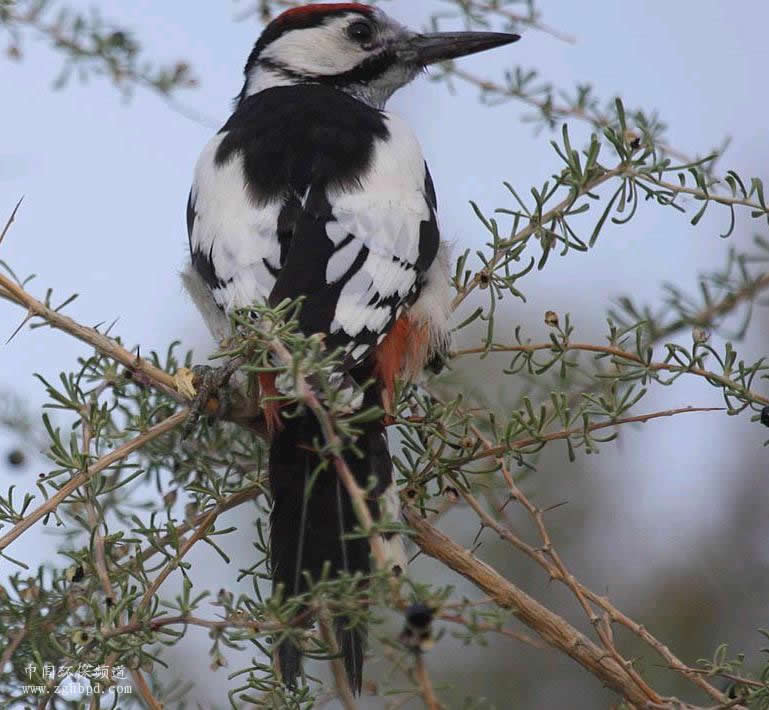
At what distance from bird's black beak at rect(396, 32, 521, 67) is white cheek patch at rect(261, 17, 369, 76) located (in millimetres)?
153

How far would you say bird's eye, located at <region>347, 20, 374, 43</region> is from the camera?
4.02m

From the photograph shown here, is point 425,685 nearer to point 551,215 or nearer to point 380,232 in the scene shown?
point 551,215

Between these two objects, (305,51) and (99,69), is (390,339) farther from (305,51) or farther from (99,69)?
(305,51)

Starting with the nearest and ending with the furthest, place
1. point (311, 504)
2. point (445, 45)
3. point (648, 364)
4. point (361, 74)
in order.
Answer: point (648, 364)
point (311, 504)
point (445, 45)
point (361, 74)

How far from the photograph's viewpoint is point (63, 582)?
2.11m

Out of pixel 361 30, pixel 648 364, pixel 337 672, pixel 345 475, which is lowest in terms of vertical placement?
pixel 337 672

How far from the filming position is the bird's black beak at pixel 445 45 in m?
3.74

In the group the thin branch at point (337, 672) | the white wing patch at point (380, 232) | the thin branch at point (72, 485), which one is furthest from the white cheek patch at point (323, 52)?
the thin branch at point (337, 672)

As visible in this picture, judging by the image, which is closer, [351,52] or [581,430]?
[581,430]

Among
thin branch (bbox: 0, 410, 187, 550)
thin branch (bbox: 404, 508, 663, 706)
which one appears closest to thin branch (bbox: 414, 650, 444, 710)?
thin branch (bbox: 404, 508, 663, 706)

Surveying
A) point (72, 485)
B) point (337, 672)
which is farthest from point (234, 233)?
point (337, 672)

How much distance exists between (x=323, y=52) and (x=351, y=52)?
0.31 ft

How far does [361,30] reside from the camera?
4.03 meters

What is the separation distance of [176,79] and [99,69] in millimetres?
181
